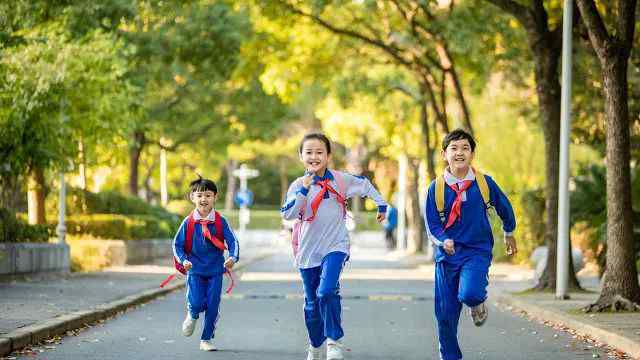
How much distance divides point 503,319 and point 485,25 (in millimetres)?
12797

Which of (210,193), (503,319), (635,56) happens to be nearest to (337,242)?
(210,193)

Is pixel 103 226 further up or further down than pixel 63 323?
further up

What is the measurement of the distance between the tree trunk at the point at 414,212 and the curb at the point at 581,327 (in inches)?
1057

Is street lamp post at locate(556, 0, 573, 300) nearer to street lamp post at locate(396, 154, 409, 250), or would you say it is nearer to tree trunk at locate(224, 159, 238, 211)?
street lamp post at locate(396, 154, 409, 250)

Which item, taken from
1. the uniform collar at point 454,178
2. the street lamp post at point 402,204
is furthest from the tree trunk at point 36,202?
the street lamp post at point 402,204

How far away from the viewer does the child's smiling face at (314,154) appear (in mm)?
10906

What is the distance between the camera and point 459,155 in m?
10.4

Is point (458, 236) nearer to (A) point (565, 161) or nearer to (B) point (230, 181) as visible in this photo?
(A) point (565, 161)

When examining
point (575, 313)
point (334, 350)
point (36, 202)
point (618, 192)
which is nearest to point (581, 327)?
point (575, 313)

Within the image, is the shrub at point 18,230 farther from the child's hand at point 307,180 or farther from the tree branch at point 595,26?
the child's hand at point 307,180

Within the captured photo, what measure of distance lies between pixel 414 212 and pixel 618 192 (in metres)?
30.7

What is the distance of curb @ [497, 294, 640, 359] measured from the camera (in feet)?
42.1

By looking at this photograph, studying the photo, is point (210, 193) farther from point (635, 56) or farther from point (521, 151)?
point (521, 151)

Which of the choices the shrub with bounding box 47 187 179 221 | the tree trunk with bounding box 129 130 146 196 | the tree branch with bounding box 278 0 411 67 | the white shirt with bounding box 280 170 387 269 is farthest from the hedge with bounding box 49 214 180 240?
the white shirt with bounding box 280 170 387 269
